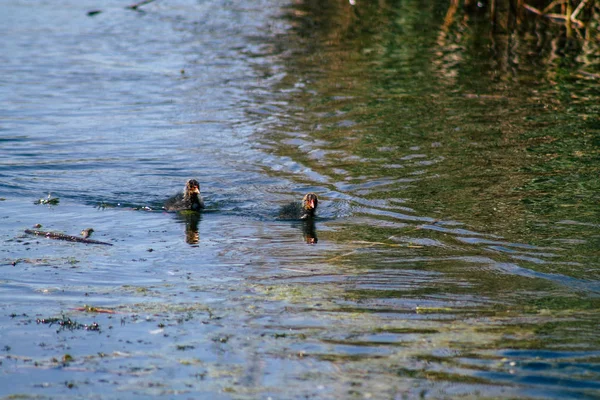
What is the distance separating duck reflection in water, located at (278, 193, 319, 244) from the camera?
1046 cm

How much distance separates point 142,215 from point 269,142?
3825mm

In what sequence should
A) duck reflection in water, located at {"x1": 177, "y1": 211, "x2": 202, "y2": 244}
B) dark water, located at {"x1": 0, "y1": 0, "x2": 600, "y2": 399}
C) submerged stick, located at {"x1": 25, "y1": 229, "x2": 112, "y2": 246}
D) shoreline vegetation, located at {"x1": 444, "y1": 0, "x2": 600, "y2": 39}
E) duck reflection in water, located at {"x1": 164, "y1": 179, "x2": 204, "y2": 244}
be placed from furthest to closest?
shoreline vegetation, located at {"x1": 444, "y1": 0, "x2": 600, "y2": 39} < duck reflection in water, located at {"x1": 164, "y1": 179, "x2": 204, "y2": 244} < duck reflection in water, located at {"x1": 177, "y1": 211, "x2": 202, "y2": 244} < submerged stick, located at {"x1": 25, "y1": 229, "x2": 112, "y2": 246} < dark water, located at {"x1": 0, "y1": 0, "x2": 600, "y2": 399}

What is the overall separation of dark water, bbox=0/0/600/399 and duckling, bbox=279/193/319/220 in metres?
0.30

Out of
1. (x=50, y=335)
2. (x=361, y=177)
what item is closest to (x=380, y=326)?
(x=50, y=335)

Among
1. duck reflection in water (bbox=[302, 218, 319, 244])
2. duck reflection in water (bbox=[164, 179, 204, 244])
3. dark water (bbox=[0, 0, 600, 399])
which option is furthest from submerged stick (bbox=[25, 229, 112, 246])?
duck reflection in water (bbox=[302, 218, 319, 244])

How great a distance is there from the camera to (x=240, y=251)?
363 inches

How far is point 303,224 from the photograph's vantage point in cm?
1052

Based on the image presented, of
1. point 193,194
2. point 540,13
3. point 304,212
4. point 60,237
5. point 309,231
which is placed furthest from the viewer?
point 540,13

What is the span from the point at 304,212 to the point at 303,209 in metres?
0.04

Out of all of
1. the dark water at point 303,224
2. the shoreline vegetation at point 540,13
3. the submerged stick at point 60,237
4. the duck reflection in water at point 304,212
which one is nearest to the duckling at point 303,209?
the duck reflection in water at point 304,212

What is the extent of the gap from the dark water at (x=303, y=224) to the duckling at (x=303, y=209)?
0.30m

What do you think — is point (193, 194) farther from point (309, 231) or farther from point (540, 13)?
point (540, 13)

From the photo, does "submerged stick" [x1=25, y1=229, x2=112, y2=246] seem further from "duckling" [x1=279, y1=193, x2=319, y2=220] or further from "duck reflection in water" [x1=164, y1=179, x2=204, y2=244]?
"duckling" [x1=279, y1=193, x2=319, y2=220]

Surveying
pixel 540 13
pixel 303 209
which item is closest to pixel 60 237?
pixel 303 209
